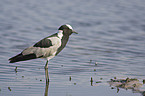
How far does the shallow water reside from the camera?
10359mm

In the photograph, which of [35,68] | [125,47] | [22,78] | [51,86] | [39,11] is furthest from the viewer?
[39,11]

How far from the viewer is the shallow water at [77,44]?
10.4 meters

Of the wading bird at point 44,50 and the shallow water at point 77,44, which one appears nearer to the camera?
the shallow water at point 77,44

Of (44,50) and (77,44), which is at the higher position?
(77,44)

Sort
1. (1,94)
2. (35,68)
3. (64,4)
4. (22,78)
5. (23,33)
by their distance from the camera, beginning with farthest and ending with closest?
1. (64,4)
2. (23,33)
3. (35,68)
4. (22,78)
5. (1,94)

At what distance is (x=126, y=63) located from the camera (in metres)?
13.1

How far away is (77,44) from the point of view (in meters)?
16.1

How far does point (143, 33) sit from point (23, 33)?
5.95 m

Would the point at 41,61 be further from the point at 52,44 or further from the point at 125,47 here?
the point at 125,47

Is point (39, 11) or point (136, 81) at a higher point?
point (39, 11)

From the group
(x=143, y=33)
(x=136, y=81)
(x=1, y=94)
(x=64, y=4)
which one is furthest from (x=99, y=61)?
(x=64, y=4)

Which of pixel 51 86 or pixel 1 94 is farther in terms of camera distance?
pixel 51 86

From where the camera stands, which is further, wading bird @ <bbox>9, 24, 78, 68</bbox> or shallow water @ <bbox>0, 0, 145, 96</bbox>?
wading bird @ <bbox>9, 24, 78, 68</bbox>

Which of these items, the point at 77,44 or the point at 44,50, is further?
the point at 77,44
